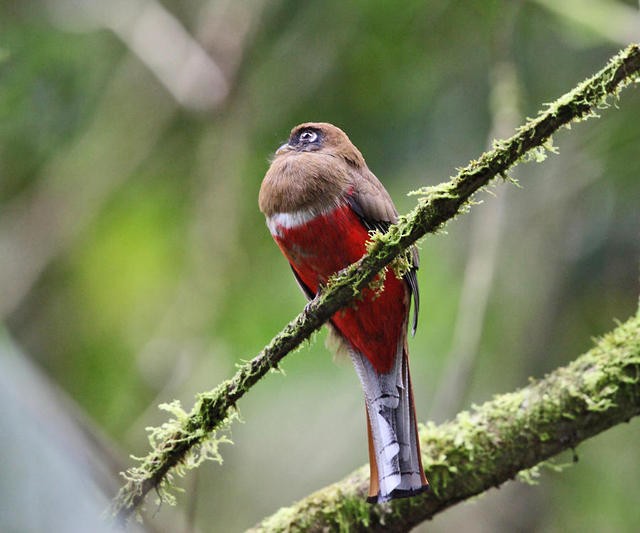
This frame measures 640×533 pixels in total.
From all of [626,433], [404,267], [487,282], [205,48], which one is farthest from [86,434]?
[626,433]

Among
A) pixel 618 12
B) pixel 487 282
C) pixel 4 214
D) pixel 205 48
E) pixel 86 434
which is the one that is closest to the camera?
pixel 86 434

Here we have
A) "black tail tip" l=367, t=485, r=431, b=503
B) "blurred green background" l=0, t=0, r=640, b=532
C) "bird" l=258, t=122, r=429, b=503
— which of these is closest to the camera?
"black tail tip" l=367, t=485, r=431, b=503

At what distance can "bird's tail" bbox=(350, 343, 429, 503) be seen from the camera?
→ 9.04 feet

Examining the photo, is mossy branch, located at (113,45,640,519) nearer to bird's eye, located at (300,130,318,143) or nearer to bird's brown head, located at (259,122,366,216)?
bird's brown head, located at (259,122,366,216)

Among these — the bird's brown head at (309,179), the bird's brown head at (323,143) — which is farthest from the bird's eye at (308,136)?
the bird's brown head at (309,179)

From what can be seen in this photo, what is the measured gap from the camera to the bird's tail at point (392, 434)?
2.76 metres

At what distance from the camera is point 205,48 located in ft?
15.1

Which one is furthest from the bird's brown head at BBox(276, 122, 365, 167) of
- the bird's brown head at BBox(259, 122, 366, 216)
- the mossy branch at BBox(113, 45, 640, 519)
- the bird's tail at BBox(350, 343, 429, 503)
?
the mossy branch at BBox(113, 45, 640, 519)

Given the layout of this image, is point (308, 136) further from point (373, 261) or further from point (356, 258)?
point (373, 261)

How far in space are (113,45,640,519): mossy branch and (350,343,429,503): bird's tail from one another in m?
0.56

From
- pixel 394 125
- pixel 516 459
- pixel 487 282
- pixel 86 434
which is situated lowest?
pixel 86 434

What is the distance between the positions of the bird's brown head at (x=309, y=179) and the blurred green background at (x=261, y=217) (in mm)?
1009

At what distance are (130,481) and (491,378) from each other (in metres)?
2.79

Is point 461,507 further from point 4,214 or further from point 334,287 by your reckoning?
point 4,214
